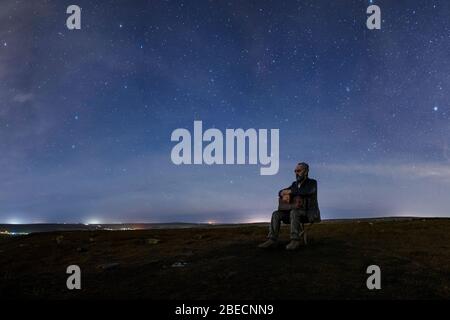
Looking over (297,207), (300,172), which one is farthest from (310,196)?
(300,172)

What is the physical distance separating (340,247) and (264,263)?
2.96 m

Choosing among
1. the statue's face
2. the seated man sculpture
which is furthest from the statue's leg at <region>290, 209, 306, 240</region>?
the statue's face

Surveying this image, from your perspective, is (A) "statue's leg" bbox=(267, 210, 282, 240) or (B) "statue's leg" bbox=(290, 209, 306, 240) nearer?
(B) "statue's leg" bbox=(290, 209, 306, 240)

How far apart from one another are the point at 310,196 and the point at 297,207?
0.53 meters

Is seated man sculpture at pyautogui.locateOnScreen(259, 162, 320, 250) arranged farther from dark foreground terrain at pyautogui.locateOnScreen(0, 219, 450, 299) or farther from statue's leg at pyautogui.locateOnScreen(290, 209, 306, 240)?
dark foreground terrain at pyautogui.locateOnScreen(0, 219, 450, 299)

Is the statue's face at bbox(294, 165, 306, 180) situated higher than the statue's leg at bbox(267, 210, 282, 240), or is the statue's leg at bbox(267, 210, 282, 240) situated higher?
the statue's face at bbox(294, 165, 306, 180)

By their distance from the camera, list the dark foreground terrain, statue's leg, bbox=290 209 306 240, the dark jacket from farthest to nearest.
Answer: the dark jacket → statue's leg, bbox=290 209 306 240 → the dark foreground terrain

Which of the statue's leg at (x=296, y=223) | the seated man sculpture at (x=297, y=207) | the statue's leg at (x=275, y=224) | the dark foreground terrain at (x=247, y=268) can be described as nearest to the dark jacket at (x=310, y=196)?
the seated man sculpture at (x=297, y=207)

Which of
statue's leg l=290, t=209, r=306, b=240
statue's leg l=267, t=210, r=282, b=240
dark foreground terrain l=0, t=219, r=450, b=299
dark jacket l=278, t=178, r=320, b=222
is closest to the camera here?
dark foreground terrain l=0, t=219, r=450, b=299

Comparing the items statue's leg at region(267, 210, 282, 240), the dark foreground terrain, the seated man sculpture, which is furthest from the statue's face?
the dark foreground terrain

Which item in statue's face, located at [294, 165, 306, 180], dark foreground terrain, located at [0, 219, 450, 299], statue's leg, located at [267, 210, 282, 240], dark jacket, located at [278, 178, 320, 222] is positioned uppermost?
statue's face, located at [294, 165, 306, 180]

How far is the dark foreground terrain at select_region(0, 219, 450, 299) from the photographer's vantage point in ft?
26.5

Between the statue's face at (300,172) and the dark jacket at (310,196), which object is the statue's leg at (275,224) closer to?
the dark jacket at (310,196)
